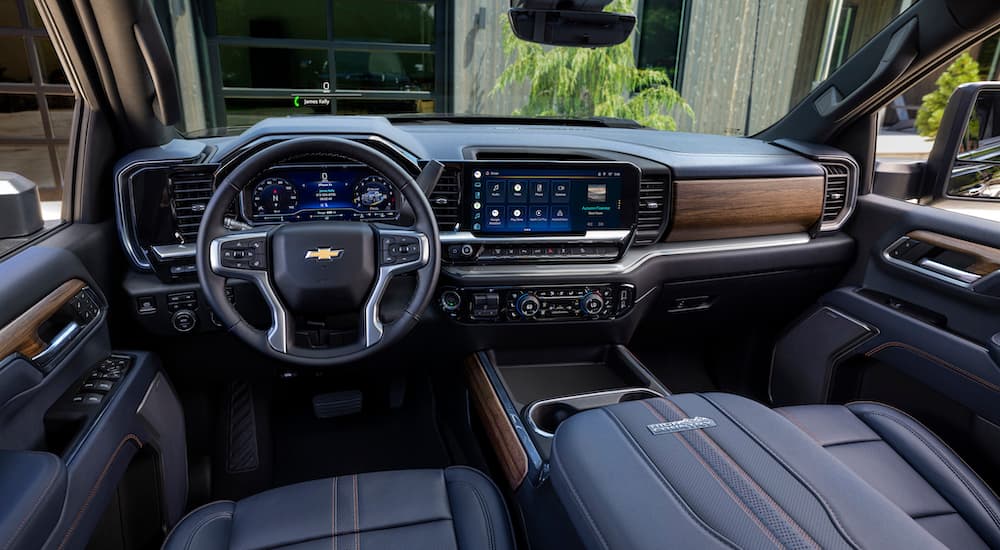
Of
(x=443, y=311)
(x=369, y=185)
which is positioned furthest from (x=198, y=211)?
(x=443, y=311)

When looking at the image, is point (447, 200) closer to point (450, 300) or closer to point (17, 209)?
point (450, 300)

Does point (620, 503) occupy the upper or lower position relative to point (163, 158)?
lower

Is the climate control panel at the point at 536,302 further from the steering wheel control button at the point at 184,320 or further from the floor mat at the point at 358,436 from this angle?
the steering wheel control button at the point at 184,320

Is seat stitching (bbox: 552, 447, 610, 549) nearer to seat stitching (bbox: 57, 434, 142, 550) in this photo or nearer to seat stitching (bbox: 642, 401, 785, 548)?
seat stitching (bbox: 642, 401, 785, 548)

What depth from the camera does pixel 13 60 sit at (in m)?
5.91

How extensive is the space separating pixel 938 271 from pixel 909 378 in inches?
14.7

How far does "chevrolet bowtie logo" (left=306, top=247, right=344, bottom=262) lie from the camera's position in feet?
4.88

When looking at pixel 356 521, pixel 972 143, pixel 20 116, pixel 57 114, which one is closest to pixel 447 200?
pixel 356 521

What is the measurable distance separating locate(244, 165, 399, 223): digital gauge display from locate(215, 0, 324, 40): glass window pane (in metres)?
5.66

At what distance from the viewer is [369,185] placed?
176 centimetres

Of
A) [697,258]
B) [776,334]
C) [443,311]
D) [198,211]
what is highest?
[198,211]

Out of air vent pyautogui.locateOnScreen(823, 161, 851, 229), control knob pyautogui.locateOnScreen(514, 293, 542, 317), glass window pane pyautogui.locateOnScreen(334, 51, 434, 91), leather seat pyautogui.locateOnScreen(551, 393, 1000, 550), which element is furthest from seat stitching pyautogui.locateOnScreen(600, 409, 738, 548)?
glass window pane pyautogui.locateOnScreen(334, 51, 434, 91)

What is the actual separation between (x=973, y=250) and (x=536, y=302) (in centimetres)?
140

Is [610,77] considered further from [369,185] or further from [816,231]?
[369,185]
